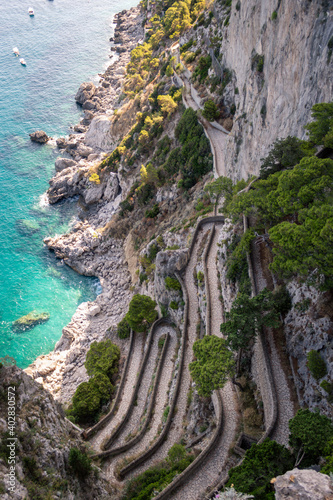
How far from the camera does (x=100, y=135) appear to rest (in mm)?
96938

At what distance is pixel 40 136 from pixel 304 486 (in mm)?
102569

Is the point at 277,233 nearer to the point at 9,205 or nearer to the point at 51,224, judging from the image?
the point at 51,224

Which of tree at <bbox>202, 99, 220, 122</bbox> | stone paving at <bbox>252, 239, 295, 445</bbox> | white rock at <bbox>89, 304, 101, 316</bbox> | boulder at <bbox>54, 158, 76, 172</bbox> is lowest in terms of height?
stone paving at <bbox>252, 239, 295, 445</bbox>

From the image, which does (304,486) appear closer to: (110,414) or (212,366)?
(212,366)

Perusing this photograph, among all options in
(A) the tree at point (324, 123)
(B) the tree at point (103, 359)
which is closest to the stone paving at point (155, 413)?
(B) the tree at point (103, 359)

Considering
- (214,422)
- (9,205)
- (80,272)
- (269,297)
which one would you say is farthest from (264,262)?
(9,205)

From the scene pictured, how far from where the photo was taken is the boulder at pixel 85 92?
368ft

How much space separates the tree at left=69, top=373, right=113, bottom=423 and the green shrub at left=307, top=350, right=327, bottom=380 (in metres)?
26.9

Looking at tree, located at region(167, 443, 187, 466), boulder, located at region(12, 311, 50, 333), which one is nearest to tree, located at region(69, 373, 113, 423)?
tree, located at region(167, 443, 187, 466)

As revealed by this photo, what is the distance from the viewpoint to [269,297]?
28.5 m

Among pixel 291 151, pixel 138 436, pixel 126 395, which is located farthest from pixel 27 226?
pixel 291 151

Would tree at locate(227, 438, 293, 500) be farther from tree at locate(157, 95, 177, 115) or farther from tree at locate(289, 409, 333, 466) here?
tree at locate(157, 95, 177, 115)

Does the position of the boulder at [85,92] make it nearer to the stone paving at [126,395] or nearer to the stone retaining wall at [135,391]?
the stone paving at [126,395]

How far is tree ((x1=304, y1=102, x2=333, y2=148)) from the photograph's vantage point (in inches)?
1116
